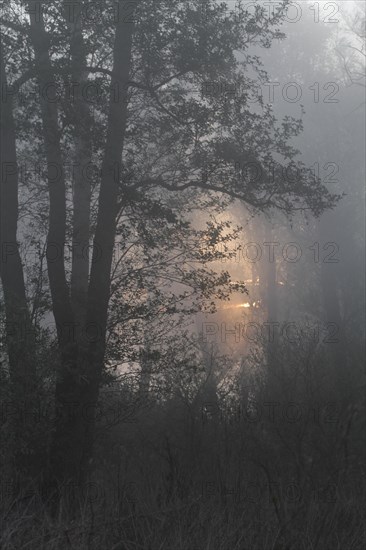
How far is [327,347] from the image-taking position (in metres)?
22.2

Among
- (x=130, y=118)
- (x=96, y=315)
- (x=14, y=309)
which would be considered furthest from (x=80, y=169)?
(x=14, y=309)

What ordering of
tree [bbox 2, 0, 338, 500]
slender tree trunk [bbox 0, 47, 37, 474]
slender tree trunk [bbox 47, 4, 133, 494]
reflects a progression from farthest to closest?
tree [bbox 2, 0, 338, 500] < slender tree trunk [bbox 47, 4, 133, 494] < slender tree trunk [bbox 0, 47, 37, 474]

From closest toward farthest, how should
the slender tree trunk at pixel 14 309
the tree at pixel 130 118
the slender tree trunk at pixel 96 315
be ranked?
the slender tree trunk at pixel 14 309, the slender tree trunk at pixel 96 315, the tree at pixel 130 118

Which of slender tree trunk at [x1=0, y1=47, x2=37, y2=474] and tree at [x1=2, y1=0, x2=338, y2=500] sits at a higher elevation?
tree at [x1=2, y1=0, x2=338, y2=500]

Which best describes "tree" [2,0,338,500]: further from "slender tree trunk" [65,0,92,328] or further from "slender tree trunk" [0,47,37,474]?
"slender tree trunk" [0,47,37,474]

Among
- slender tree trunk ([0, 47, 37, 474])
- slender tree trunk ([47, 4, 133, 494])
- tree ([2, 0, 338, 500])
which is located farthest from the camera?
tree ([2, 0, 338, 500])

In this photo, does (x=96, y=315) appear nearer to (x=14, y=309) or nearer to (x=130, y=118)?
(x=14, y=309)

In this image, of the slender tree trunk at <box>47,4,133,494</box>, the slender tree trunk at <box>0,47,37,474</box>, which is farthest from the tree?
the slender tree trunk at <box>0,47,37,474</box>

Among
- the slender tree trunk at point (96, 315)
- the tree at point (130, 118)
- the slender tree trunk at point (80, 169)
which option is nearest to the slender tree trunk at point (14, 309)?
the tree at point (130, 118)

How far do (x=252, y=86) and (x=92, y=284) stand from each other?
4.71 metres

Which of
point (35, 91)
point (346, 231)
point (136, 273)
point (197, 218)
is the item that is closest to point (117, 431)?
point (136, 273)

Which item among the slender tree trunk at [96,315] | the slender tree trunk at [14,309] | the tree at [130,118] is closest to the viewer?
the slender tree trunk at [14,309]

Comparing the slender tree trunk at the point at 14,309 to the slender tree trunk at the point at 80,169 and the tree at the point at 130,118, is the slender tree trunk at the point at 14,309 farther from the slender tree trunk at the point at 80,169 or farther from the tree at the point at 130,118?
the slender tree trunk at the point at 80,169

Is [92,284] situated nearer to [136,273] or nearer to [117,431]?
[136,273]
